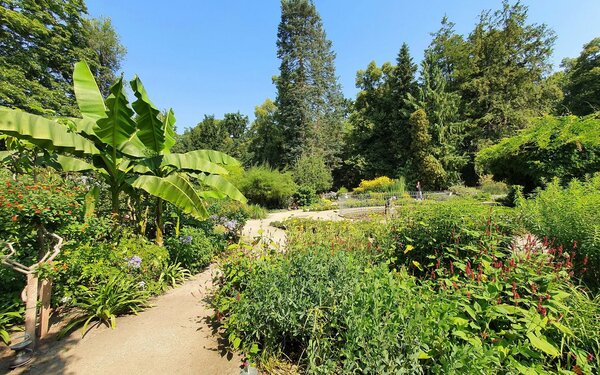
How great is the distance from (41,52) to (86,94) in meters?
19.6

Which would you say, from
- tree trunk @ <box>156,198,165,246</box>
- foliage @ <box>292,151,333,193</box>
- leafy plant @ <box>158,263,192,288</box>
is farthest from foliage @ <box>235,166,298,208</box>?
leafy plant @ <box>158,263,192,288</box>

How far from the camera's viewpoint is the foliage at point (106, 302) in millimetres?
3270

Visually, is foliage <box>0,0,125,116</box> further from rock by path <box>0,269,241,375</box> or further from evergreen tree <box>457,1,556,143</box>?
evergreen tree <box>457,1,556,143</box>

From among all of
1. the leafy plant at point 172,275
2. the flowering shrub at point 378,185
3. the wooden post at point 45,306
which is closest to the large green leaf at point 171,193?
the leafy plant at point 172,275

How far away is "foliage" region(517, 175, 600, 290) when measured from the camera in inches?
114

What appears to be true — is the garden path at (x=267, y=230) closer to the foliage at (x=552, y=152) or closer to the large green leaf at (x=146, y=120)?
the large green leaf at (x=146, y=120)

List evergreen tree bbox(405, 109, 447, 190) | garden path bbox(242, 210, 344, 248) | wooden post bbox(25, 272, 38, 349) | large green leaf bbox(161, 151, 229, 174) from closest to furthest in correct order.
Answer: wooden post bbox(25, 272, 38, 349), large green leaf bbox(161, 151, 229, 174), garden path bbox(242, 210, 344, 248), evergreen tree bbox(405, 109, 447, 190)

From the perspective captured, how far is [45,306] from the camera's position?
3.03 metres

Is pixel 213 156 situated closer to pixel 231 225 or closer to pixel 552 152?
pixel 231 225

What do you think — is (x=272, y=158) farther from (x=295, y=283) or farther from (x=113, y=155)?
(x=295, y=283)

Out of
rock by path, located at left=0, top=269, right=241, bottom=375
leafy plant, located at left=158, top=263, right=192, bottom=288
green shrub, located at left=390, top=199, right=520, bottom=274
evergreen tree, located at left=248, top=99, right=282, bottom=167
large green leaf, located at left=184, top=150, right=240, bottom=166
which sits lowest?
rock by path, located at left=0, top=269, right=241, bottom=375

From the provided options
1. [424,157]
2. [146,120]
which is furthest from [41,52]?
[424,157]

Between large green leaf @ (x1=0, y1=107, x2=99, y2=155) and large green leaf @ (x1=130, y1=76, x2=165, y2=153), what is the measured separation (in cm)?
86

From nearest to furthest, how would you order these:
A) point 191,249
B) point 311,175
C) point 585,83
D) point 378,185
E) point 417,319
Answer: point 417,319
point 191,249
point 311,175
point 378,185
point 585,83
